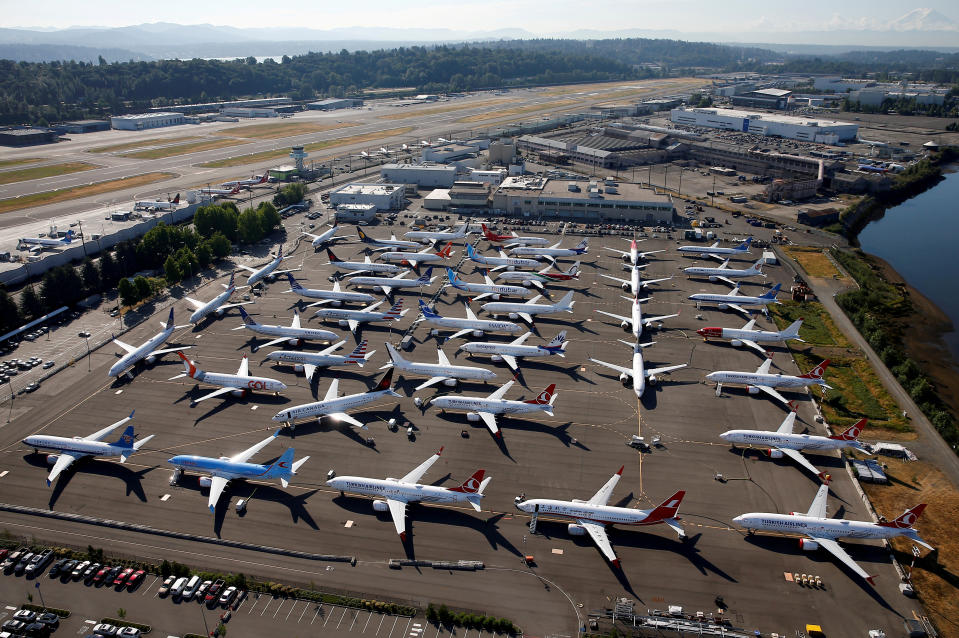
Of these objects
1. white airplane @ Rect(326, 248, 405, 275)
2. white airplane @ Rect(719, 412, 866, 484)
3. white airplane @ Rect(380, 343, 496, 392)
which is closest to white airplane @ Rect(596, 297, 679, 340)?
white airplane @ Rect(719, 412, 866, 484)

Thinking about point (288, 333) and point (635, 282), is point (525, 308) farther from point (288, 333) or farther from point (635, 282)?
point (288, 333)

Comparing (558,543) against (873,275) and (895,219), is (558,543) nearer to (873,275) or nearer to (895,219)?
(873,275)

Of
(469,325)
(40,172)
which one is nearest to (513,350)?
(469,325)

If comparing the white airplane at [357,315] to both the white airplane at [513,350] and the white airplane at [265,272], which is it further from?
the white airplane at [265,272]

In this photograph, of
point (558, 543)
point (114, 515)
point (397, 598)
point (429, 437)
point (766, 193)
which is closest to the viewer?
point (397, 598)

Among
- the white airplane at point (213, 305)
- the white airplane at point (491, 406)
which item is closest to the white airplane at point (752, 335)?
the white airplane at point (491, 406)

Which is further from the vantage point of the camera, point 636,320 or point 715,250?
point 715,250

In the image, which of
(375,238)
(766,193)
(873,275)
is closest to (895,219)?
(766,193)
